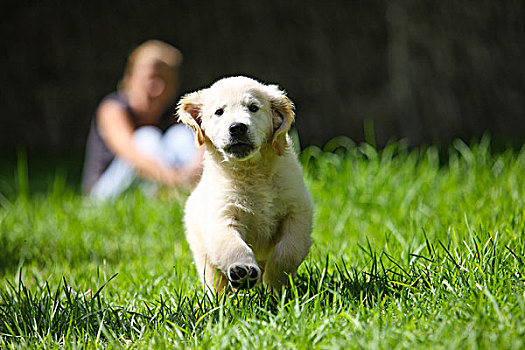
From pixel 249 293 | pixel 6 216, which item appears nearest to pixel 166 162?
pixel 6 216

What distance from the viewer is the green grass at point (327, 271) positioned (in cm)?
183

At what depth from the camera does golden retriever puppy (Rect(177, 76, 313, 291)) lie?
2.23m

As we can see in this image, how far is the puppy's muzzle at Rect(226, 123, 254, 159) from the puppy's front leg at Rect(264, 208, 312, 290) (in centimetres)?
30

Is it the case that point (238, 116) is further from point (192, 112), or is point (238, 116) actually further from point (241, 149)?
point (192, 112)

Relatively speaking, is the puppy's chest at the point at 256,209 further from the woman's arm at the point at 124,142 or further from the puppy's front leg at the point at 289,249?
the woman's arm at the point at 124,142

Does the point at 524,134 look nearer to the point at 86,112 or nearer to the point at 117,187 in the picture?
the point at 117,187

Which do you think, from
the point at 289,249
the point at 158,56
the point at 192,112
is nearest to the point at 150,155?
the point at 158,56

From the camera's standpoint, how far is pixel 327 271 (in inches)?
99.4

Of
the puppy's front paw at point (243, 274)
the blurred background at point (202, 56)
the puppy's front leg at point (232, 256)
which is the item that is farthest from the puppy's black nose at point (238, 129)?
the blurred background at point (202, 56)

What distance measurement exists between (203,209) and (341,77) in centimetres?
585

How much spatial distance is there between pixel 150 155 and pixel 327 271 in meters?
2.65

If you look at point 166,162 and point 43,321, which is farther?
point 166,162

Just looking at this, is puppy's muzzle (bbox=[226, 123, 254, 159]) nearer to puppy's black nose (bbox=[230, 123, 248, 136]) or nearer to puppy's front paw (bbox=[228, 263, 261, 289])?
puppy's black nose (bbox=[230, 123, 248, 136])

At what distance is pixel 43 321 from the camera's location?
7.25 ft
